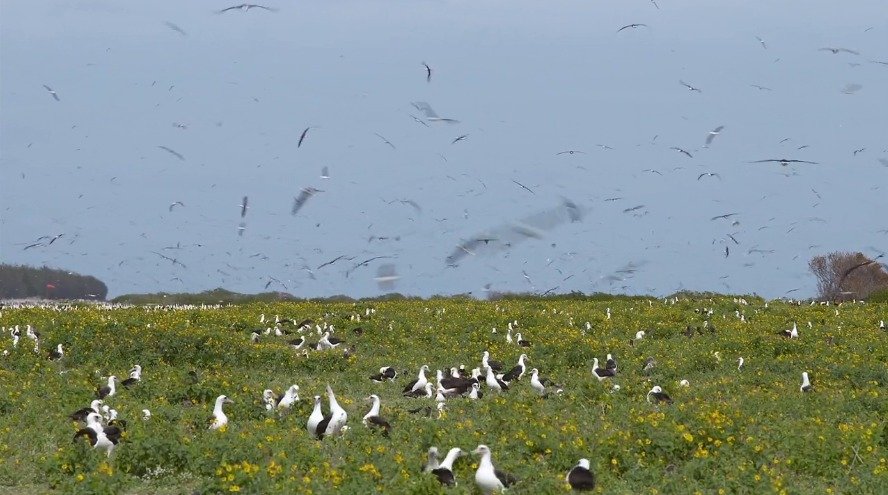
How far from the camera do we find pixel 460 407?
17.7 meters

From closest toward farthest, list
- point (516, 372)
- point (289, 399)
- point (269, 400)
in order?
point (289, 399)
point (269, 400)
point (516, 372)

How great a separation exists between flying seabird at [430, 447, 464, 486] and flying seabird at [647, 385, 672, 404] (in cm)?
650

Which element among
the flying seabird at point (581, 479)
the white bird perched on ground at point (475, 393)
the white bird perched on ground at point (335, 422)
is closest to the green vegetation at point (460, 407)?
the flying seabird at point (581, 479)

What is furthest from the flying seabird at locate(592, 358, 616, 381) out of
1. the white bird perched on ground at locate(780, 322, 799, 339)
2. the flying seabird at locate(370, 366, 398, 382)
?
the white bird perched on ground at locate(780, 322, 799, 339)

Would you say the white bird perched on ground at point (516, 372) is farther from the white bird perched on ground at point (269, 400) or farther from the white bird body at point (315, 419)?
the white bird body at point (315, 419)

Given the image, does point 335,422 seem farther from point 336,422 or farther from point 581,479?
point 581,479

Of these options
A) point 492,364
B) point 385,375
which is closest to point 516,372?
point 492,364

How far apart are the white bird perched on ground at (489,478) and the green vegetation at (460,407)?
6.7 inches

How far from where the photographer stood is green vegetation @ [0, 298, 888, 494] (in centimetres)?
1258

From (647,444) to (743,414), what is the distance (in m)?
2.73

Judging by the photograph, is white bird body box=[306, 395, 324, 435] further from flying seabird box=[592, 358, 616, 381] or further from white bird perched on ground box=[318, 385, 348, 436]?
flying seabird box=[592, 358, 616, 381]

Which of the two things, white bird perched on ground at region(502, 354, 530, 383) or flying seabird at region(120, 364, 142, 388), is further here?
white bird perched on ground at region(502, 354, 530, 383)

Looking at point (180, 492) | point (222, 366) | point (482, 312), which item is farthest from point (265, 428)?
point (482, 312)

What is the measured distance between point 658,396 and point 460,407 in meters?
3.47
